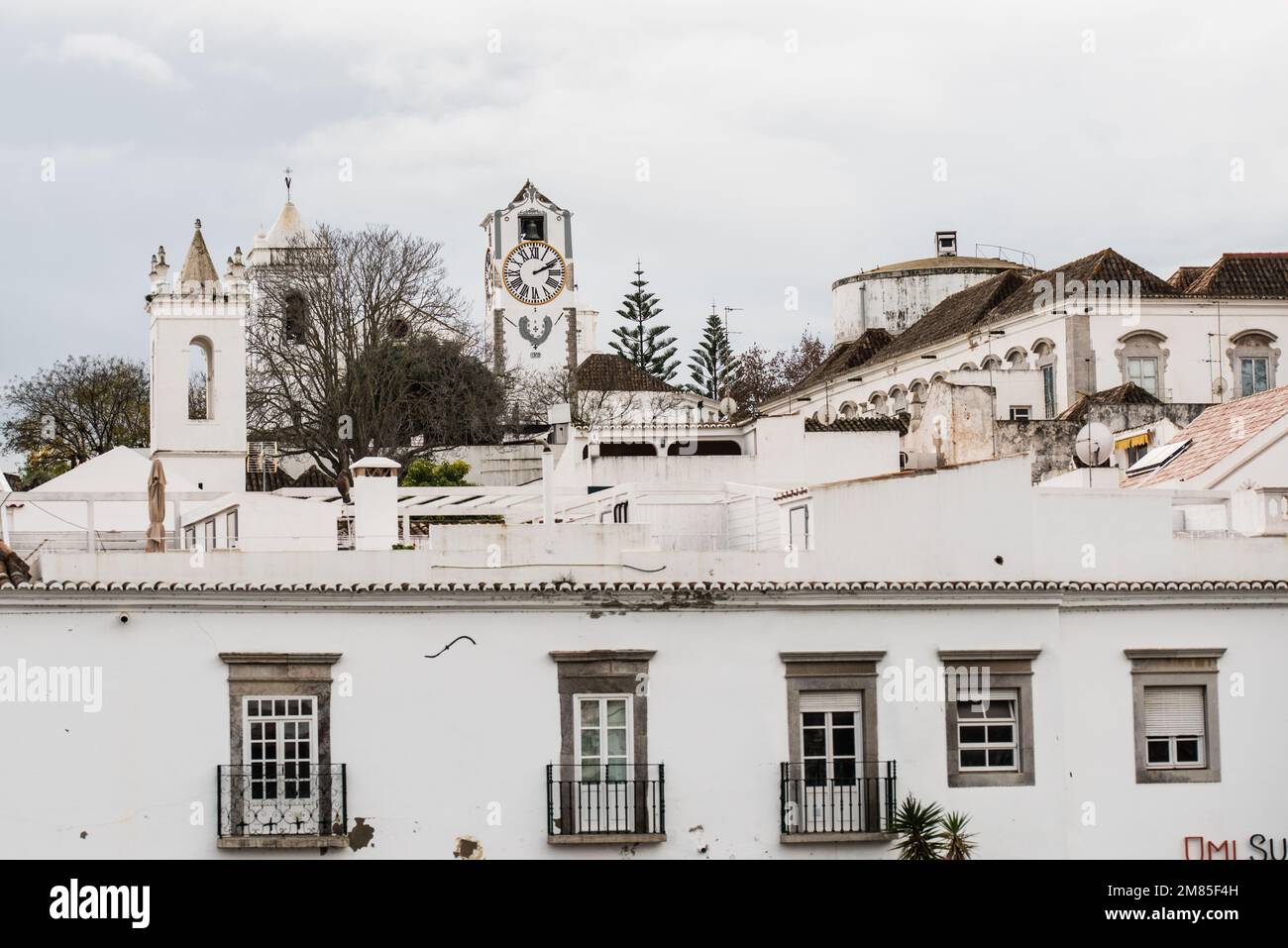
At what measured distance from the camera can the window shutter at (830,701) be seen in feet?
67.7

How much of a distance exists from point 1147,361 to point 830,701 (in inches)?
1238

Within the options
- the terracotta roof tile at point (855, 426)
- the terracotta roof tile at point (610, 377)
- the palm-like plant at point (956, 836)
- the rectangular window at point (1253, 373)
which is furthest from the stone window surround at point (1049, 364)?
the palm-like plant at point (956, 836)

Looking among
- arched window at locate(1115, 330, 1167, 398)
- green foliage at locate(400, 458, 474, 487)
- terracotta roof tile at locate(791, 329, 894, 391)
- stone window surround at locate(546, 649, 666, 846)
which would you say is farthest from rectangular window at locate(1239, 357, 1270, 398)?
stone window surround at locate(546, 649, 666, 846)

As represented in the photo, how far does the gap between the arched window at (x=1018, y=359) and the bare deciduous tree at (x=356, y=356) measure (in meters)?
14.9

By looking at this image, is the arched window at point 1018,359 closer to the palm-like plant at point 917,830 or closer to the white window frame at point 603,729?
the palm-like plant at point 917,830

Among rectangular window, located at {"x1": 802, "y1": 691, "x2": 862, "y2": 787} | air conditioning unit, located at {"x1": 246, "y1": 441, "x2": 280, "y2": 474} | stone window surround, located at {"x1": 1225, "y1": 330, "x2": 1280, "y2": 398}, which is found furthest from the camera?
air conditioning unit, located at {"x1": 246, "y1": 441, "x2": 280, "y2": 474}

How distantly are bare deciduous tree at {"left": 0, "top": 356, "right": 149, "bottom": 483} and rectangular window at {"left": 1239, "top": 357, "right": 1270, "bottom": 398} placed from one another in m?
32.6

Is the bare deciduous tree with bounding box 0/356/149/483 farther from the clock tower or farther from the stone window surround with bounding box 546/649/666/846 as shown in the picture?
the stone window surround with bounding box 546/649/666/846

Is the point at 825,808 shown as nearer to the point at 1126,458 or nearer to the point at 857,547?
the point at 857,547

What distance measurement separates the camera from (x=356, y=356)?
51.9 meters

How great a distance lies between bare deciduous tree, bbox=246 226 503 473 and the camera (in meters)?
50.4

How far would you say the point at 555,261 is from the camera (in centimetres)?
7469
